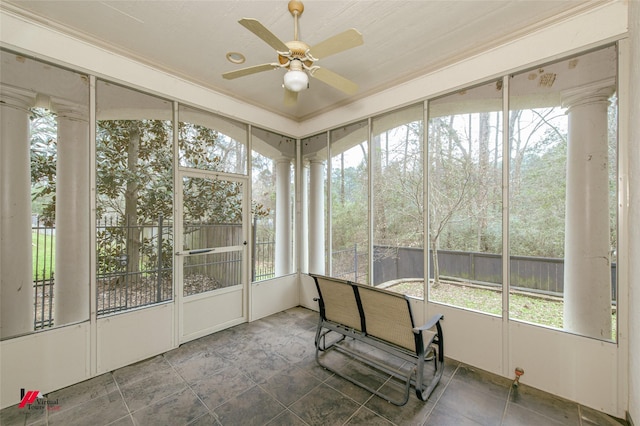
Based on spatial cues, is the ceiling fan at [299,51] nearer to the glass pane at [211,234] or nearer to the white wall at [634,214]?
the glass pane at [211,234]

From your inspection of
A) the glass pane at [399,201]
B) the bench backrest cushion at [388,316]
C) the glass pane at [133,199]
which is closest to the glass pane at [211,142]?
the glass pane at [133,199]

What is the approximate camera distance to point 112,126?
2.48 meters

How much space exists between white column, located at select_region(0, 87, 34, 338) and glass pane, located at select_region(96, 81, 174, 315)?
0.45 metres

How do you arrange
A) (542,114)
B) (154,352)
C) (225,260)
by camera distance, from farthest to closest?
(225,260), (154,352), (542,114)

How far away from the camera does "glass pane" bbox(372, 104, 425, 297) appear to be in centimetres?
297

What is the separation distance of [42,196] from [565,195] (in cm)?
451

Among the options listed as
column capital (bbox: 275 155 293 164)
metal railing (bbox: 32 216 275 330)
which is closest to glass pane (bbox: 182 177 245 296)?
metal railing (bbox: 32 216 275 330)

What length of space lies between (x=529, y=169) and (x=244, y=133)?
337 centimetres

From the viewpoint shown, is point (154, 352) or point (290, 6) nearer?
point (290, 6)

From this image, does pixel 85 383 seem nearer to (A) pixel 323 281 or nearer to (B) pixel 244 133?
(A) pixel 323 281

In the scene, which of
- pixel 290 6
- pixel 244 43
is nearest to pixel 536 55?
pixel 290 6

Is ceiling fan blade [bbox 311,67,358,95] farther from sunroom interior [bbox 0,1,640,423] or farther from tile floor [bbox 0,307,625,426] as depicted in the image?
tile floor [bbox 0,307,625,426]

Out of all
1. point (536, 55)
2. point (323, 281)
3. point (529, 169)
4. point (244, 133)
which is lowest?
point (323, 281)

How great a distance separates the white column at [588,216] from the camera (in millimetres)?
1967
